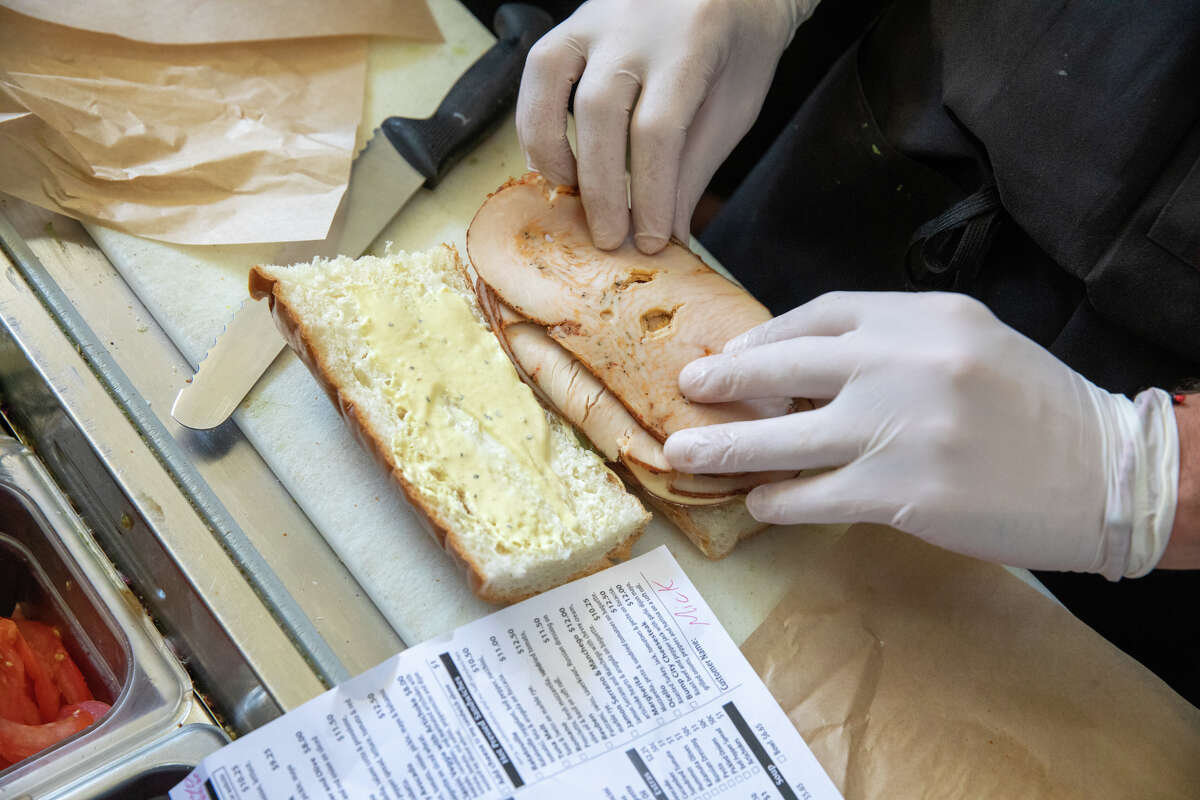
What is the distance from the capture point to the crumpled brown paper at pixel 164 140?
1938 mm

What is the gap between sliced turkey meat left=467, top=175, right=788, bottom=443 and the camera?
71.1 inches

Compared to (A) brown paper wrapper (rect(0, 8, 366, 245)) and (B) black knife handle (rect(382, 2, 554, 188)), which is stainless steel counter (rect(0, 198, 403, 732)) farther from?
(B) black knife handle (rect(382, 2, 554, 188))

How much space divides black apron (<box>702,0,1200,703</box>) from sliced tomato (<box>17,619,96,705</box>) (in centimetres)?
201

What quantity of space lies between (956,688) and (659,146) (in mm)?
1378

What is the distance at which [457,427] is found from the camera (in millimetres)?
1759

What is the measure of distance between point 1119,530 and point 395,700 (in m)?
1.41

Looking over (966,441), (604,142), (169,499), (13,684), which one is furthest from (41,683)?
(966,441)

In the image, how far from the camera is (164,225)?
2.01 metres

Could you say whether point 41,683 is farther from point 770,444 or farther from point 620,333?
point 770,444

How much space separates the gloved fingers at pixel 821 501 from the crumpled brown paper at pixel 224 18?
1.74 metres

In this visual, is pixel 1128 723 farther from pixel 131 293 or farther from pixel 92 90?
pixel 92 90

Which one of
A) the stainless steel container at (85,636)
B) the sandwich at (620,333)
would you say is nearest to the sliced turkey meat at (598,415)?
the sandwich at (620,333)

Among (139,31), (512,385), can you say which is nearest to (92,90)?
(139,31)

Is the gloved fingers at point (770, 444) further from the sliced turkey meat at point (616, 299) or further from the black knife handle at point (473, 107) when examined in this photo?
the black knife handle at point (473, 107)
